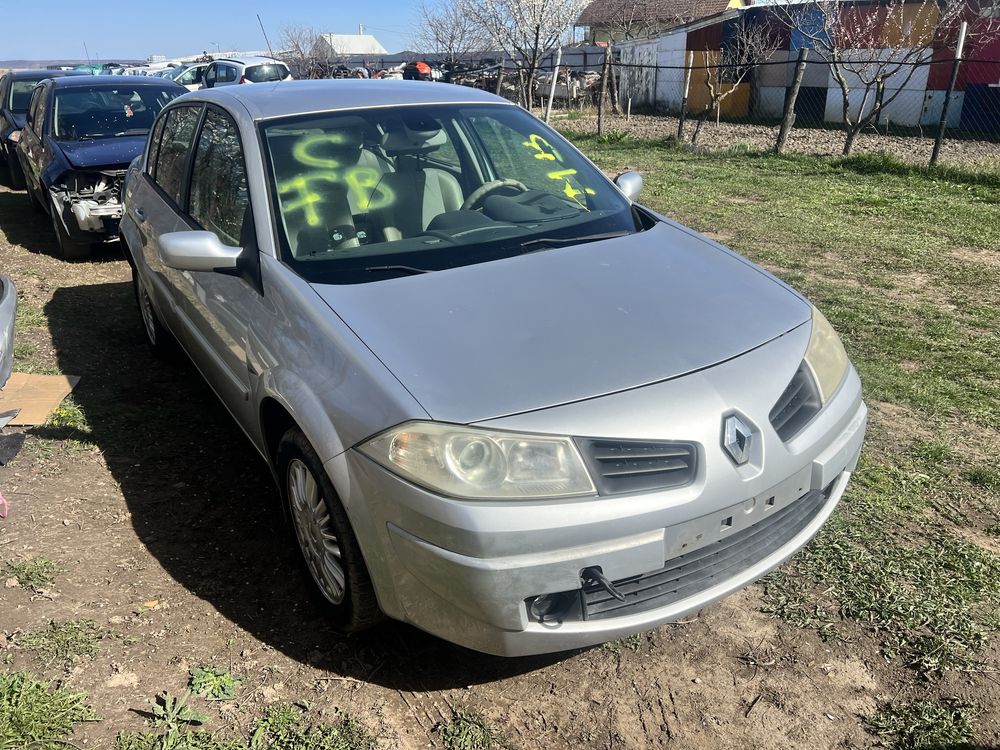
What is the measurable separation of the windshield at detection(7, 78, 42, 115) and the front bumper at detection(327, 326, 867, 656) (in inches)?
493

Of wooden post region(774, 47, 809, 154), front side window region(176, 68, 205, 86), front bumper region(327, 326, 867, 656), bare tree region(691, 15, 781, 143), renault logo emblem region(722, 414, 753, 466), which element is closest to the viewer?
front bumper region(327, 326, 867, 656)

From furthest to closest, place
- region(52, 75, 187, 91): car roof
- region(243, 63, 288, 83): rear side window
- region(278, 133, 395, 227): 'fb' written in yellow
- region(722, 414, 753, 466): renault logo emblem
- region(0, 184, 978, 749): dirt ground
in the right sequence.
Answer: region(243, 63, 288, 83): rear side window → region(52, 75, 187, 91): car roof → region(278, 133, 395, 227): 'fb' written in yellow → region(0, 184, 978, 749): dirt ground → region(722, 414, 753, 466): renault logo emblem

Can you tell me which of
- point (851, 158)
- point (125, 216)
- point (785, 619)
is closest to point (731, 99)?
point (851, 158)

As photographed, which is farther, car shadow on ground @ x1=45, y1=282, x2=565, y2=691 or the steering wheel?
the steering wheel

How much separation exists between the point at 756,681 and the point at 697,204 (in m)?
7.70

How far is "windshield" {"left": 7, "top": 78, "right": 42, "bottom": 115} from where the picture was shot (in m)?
12.0

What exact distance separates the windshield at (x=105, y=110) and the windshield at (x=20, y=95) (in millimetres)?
4151

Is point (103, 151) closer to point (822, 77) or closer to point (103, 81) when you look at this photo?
point (103, 81)

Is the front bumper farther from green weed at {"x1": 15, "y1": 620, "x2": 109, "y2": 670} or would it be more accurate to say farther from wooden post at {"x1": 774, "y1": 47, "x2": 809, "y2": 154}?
wooden post at {"x1": 774, "y1": 47, "x2": 809, "y2": 154}

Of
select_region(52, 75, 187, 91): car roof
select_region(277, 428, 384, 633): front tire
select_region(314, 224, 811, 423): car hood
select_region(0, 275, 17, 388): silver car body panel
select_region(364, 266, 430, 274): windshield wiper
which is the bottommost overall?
select_region(277, 428, 384, 633): front tire

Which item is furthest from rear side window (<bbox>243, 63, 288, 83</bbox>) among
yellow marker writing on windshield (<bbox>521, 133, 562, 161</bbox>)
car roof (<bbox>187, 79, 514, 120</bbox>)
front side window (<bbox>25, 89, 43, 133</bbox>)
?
yellow marker writing on windshield (<bbox>521, 133, 562, 161</bbox>)

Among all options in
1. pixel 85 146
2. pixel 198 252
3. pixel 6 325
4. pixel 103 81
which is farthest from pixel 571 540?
pixel 103 81

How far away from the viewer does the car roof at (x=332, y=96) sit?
343 centimetres

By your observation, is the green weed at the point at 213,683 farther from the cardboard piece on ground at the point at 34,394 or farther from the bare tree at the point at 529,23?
the bare tree at the point at 529,23
